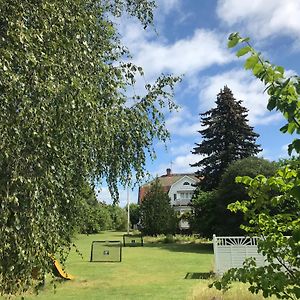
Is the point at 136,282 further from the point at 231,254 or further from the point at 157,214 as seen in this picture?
the point at 157,214

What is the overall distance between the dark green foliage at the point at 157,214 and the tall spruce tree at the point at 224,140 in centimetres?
800

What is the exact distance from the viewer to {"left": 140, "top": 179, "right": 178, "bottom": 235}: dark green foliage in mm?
41406

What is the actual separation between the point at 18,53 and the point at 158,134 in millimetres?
3461

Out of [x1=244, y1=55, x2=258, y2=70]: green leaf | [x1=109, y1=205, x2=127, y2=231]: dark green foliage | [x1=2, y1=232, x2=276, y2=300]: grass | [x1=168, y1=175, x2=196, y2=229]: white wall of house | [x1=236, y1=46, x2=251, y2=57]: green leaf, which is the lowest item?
[x1=2, y1=232, x2=276, y2=300]: grass

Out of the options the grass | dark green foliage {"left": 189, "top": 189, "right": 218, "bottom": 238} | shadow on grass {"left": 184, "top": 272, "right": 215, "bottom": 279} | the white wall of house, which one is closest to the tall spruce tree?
dark green foliage {"left": 189, "top": 189, "right": 218, "bottom": 238}

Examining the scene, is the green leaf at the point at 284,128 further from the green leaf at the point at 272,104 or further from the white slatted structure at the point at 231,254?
the white slatted structure at the point at 231,254

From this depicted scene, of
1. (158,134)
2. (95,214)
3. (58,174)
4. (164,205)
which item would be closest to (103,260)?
(95,214)

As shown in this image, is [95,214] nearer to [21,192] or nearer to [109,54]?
[109,54]

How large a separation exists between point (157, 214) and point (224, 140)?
37.7 ft

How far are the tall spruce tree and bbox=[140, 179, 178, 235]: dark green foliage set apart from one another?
8.00m

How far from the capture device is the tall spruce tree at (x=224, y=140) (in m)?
33.4

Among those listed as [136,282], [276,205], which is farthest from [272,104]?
[136,282]

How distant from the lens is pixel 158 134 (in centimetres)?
640

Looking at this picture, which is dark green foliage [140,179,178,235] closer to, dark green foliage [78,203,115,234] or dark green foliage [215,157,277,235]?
dark green foliage [215,157,277,235]
